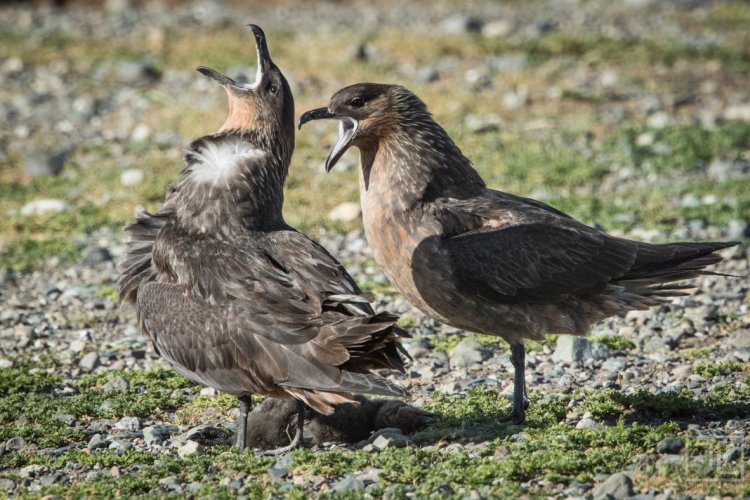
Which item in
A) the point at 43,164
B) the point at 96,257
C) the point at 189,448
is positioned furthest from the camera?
the point at 43,164

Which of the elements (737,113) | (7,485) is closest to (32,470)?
(7,485)

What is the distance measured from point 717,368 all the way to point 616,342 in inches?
36.0

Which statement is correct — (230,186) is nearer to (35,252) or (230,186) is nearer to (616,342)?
(616,342)

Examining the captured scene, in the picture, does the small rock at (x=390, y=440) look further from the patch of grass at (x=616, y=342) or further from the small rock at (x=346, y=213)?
the small rock at (x=346, y=213)

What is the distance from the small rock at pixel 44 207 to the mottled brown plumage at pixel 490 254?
5.44 meters

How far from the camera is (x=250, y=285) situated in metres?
6.54

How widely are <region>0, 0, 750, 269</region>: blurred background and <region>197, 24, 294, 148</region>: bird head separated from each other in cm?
360

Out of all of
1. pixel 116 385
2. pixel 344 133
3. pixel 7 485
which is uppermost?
pixel 344 133

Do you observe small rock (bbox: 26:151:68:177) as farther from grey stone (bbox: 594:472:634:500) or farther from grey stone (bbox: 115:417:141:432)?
grey stone (bbox: 594:472:634:500)

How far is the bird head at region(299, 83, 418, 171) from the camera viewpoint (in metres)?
7.40

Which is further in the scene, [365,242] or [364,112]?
[365,242]

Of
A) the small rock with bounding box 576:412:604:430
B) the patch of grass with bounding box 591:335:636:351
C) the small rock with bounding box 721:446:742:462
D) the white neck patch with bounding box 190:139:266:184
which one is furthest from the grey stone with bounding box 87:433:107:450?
the patch of grass with bounding box 591:335:636:351

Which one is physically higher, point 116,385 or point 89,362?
point 89,362

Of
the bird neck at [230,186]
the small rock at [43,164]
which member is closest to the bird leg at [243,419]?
the bird neck at [230,186]
